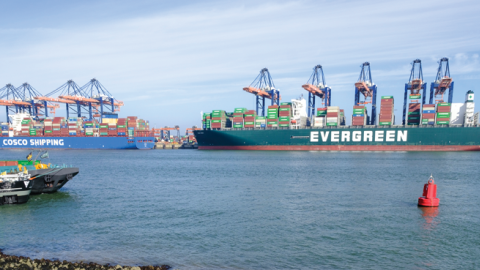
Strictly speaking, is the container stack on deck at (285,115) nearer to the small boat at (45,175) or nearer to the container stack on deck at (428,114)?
the container stack on deck at (428,114)

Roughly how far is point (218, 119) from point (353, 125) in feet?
102

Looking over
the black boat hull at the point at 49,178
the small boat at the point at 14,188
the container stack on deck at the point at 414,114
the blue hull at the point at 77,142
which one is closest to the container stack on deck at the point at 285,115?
the container stack on deck at the point at 414,114

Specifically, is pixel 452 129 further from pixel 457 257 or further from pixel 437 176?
pixel 457 257

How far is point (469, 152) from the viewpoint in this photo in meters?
63.2

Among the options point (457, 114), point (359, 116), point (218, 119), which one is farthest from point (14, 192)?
point (457, 114)

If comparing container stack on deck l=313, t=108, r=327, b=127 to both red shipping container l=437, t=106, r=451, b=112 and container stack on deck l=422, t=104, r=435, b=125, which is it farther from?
red shipping container l=437, t=106, r=451, b=112

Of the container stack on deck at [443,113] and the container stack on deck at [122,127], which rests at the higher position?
the container stack on deck at [443,113]

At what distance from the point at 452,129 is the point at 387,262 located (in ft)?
208

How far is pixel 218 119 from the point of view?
77750 millimetres

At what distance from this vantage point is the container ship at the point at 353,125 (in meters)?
63.8

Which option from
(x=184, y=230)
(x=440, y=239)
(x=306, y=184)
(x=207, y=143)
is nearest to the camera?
(x=440, y=239)

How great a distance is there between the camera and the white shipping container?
65.1 metres

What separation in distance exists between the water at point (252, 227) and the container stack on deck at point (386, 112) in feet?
148

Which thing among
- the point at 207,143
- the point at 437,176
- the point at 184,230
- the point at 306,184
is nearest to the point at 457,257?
the point at 184,230
